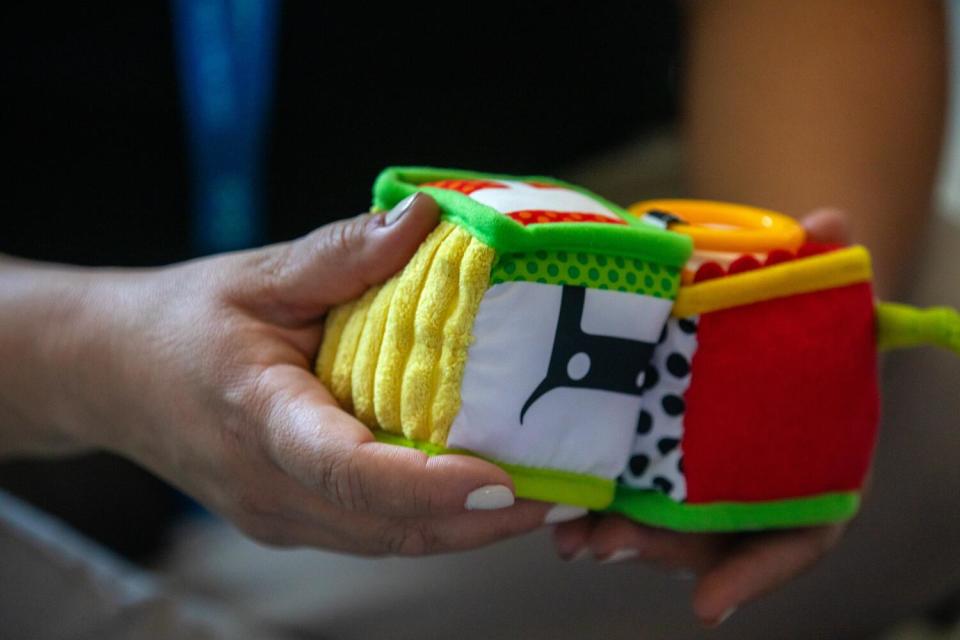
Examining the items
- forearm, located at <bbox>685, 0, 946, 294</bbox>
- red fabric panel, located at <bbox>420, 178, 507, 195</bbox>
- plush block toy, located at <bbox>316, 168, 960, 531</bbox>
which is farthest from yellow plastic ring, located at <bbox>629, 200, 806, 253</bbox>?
forearm, located at <bbox>685, 0, 946, 294</bbox>

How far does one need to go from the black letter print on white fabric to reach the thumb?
81 mm

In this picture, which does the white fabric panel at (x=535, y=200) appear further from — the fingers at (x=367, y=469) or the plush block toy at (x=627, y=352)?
the fingers at (x=367, y=469)

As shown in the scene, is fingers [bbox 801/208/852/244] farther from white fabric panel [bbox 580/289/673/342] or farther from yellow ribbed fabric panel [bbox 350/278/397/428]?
yellow ribbed fabric panel [bbox 350/278/397/428]

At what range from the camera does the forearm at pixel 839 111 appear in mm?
756

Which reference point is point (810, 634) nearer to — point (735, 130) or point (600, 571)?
point (600, 571)

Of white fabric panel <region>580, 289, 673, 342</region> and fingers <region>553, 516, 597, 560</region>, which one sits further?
Answer: fingers <region>553, 516, 597, 560</region>

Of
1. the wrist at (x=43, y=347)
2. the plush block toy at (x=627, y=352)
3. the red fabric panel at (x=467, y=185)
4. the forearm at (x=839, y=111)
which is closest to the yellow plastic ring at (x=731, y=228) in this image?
the plush block toy at (x=627, y=352)

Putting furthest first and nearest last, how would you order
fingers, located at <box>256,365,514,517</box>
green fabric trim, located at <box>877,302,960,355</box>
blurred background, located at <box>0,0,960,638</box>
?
blurred background, located at <box>0,0,960,638</box> → green fabric trim, located at <box>877,302,960,355</box> → fingers, located at <box>256,365,514,517</box>

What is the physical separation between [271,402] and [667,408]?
21 cm

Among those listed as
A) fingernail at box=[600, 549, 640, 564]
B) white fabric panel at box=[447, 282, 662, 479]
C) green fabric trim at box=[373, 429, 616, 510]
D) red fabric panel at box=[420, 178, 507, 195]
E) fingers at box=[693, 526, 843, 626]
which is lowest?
fingers at box=[693, 526, 843, 626]

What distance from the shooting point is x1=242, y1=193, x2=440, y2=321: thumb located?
436 mm

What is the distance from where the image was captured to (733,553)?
584 mm

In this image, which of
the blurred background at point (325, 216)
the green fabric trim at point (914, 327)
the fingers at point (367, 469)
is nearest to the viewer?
the fingers at point (367, 469)

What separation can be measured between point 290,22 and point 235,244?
0.21m
